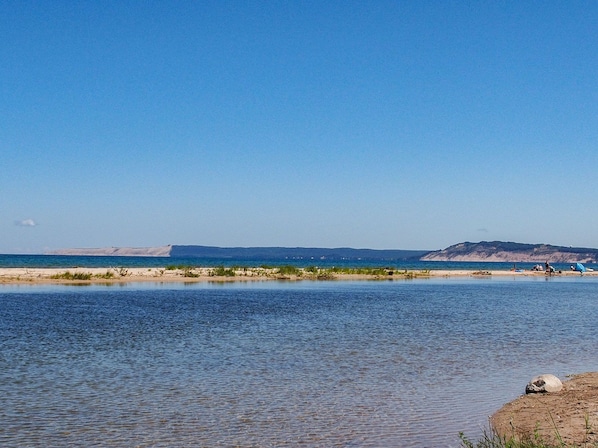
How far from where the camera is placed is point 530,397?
1477 centimetres

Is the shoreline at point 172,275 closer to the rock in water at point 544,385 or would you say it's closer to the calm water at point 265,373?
the calm water at point 265,373

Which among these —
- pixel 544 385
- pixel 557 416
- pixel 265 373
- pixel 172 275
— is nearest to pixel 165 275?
pixel 172 275

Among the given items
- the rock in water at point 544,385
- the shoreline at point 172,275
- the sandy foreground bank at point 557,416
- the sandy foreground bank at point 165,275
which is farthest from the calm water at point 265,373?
the shoreline at point 172,275

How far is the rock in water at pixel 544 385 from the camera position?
49.2ft

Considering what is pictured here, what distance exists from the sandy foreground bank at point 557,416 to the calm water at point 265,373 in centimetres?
55

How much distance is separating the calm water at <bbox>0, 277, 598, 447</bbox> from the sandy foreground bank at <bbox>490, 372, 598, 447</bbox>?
55 cm

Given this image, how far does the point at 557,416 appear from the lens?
1275 centimetres

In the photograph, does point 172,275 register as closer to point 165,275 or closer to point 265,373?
point 165,275

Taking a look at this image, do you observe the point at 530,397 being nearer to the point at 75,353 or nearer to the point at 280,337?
the point at 280,337

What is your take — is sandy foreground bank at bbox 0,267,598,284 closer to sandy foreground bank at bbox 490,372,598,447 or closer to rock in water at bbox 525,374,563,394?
rock in water at bbox 525,374,563,394

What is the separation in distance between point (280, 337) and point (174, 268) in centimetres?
6188

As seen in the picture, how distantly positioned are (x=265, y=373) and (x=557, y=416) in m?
7.53

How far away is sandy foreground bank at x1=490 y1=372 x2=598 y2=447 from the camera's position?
11041 millimetres

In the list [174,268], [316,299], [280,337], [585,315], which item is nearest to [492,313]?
[585,315]
